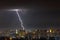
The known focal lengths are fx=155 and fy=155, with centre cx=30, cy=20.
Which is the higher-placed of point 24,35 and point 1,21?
point 1,21

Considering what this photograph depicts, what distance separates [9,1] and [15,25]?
645mm

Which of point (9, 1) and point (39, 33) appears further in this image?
point (39, 33)

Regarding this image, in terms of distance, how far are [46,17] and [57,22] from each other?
23cm

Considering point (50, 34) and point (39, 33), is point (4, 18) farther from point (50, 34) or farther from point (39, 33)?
point (50, 34)

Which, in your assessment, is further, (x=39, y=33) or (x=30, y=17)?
(x=39, y=33)

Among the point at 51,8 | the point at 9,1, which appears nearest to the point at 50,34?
the point at 51,8

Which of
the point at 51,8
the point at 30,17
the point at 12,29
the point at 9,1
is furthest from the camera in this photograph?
the point at 12,29

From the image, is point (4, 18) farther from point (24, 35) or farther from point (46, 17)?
point (46, 17)

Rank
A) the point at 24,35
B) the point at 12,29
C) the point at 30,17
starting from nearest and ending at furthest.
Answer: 1. the point at 30,17
2. the point at 24,35
3. the point at 12,29

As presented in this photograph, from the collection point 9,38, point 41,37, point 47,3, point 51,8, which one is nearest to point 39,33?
point 41,37

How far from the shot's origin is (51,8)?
1293 millimetres

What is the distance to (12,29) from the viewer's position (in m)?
1.79

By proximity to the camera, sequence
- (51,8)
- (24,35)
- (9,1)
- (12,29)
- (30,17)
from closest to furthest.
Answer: (9,1)
(51,8)
(30,17)
(24,35)
(12,29)

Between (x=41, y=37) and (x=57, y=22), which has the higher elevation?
(x=57, y=22)
